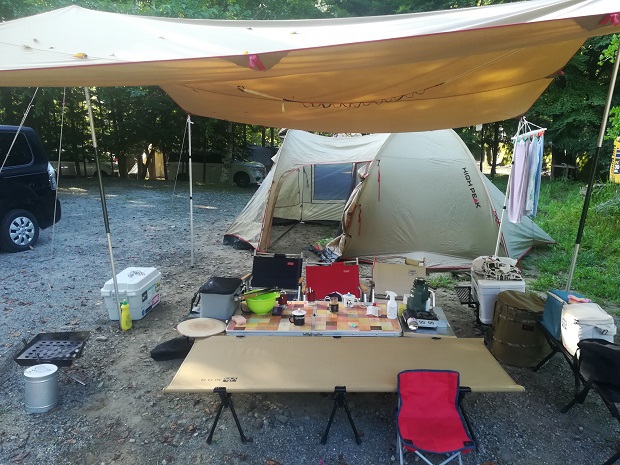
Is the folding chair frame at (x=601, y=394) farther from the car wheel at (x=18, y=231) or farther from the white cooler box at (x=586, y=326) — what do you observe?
the car wheel at (x=18, y=231)

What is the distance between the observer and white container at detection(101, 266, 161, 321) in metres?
4.19

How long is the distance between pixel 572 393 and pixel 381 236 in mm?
3469

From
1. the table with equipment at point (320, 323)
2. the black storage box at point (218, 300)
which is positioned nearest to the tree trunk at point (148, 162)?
the black storage box at point (218, 300)

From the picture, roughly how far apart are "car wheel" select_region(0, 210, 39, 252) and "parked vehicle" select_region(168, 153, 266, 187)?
368 inches

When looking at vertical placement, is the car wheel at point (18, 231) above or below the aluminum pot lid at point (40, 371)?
above

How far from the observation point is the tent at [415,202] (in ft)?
20.2

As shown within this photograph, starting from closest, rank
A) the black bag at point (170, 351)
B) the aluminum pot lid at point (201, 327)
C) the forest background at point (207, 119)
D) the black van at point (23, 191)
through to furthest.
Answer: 1. the aluminum pot lid at point (201, 327)
2. the black bag at point (170, 351)
3. the black van at point (23, 191)
4. the forest background at point (207, 119)

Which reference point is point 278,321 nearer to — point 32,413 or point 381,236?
point 32,413

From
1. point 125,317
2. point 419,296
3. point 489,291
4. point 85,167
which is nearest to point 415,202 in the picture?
point 489,291

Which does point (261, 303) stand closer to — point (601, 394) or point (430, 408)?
point (430, 408)

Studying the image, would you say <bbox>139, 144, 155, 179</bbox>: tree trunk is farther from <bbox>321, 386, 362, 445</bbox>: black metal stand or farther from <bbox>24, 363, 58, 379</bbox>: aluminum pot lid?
<bbox>321, 386, 362, 445</bbox>: black metal stand

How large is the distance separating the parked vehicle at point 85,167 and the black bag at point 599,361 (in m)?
17.5

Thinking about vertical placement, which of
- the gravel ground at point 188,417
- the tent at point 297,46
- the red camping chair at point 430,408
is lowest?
the gravel ground at point 188,417

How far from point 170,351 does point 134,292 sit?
956mm
